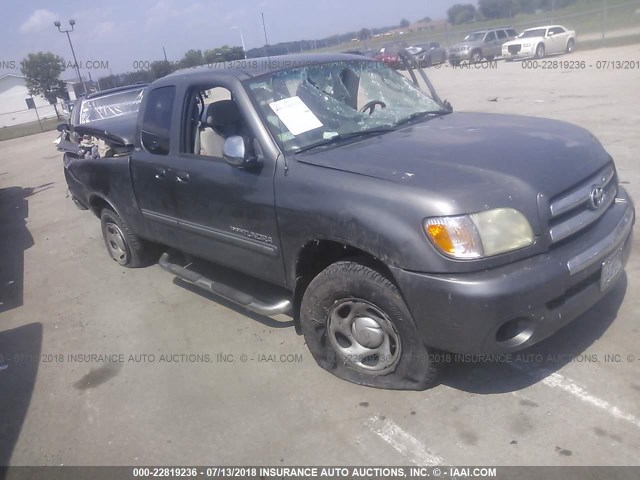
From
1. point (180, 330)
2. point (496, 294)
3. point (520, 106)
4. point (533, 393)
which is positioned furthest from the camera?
point (520, 106)

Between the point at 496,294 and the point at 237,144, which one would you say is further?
the point at 237,144

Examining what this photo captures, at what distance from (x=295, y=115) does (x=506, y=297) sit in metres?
1.81

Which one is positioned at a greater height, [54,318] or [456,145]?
[456,145]

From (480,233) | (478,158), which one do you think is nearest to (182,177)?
(478,158)

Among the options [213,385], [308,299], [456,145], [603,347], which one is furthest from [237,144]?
[603,347]

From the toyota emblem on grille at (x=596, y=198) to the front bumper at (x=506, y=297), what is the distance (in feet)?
0.60

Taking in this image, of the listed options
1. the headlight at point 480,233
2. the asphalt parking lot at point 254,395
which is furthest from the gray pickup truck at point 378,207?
the asphalt parking lot at point 254,395

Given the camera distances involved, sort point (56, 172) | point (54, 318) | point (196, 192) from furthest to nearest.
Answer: point (56, 172)
point (54, 318)
point (196, 192)

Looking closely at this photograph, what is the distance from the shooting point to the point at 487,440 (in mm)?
2896

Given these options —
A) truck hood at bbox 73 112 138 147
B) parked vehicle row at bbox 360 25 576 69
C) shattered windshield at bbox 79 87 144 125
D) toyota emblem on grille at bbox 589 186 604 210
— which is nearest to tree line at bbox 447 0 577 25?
parked vehicle row at bbox 360 25 576 69

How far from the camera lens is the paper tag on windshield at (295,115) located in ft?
12.0

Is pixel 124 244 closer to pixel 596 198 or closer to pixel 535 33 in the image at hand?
pixel 596 198

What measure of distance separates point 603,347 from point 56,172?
549 inches

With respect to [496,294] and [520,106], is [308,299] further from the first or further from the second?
[520,106]
